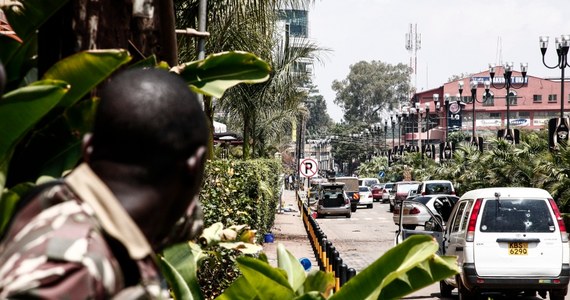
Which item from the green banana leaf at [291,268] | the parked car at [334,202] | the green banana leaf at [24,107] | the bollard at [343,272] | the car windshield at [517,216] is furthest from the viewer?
the parked car at [334,202]

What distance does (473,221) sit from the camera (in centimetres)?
1351

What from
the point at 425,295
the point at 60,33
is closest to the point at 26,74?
the point at 60,33

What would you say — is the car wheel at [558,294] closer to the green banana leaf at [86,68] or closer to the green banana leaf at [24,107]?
the green banana leaf at [86,68]

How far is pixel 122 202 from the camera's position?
1757mm

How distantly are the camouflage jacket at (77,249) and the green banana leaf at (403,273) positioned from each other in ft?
7.08

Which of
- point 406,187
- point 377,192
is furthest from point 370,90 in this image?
point 406,187

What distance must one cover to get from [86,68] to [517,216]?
1120cm

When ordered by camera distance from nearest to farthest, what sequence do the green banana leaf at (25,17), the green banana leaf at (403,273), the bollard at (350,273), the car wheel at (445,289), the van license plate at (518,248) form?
the green banana leaf at (25,17) < the green banana leaf at (403,273) < the bollard at (350,273) < the van license plate at (518,248) < the car wheel at (445,289)

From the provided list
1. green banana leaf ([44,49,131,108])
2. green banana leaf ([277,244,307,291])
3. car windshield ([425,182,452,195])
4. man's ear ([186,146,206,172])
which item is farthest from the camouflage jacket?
car windshield ([425,182,452,195])

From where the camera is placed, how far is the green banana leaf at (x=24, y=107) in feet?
9.37

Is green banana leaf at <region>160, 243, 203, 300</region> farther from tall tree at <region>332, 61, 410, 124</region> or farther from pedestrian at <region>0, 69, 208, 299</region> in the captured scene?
tall tree at <region>332, 61, 410, 124</region>

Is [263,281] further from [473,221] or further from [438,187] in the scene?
[438,187]

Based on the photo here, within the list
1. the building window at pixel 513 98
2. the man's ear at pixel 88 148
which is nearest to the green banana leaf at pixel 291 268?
the man's ear at pixel 88 148

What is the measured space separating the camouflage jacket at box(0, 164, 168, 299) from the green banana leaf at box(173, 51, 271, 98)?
2.12 metres
